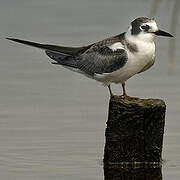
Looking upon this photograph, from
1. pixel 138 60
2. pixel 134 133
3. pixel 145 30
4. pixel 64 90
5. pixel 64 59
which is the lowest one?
pixel 134 133

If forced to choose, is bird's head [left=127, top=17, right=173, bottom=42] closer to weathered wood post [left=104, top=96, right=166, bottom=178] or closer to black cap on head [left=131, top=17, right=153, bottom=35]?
black cap on head [left=131, top=17, right=153, bottom=35]

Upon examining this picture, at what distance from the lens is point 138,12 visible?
18.8 m

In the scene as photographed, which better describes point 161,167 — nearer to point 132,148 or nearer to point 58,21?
point 132,148

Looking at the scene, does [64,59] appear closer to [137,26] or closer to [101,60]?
[101,60]

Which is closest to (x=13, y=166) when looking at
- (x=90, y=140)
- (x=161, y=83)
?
(x=90, y=140)

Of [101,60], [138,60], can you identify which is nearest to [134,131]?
[138,60]

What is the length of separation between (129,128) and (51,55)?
1720 mm

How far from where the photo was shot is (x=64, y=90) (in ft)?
50.4

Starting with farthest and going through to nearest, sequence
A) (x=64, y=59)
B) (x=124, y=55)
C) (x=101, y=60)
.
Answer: (x=64, y=59)
(x=101, y=60)
(x=124, y=55)

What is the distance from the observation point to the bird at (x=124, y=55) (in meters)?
13.1

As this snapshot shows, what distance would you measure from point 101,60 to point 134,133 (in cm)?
109

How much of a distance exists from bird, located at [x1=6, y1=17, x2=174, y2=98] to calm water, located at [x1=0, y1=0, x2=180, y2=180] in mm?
769

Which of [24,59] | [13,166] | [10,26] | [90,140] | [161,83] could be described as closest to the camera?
[13,166]

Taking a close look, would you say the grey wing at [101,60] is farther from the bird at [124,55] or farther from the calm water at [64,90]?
the calm water at [64,90]
